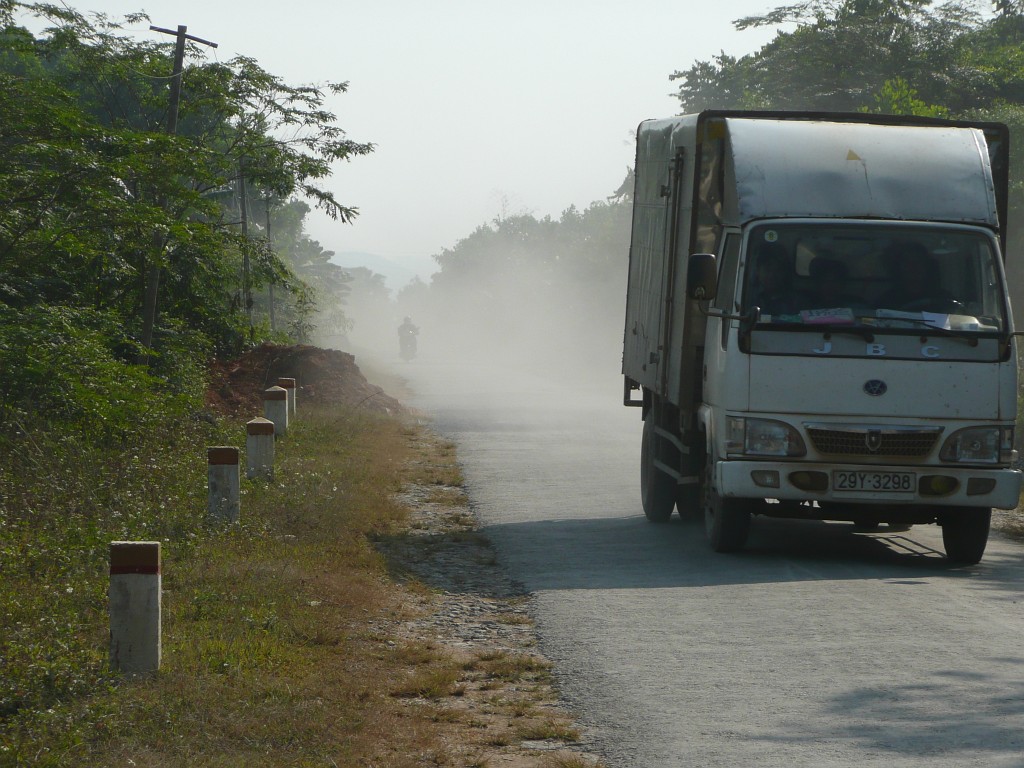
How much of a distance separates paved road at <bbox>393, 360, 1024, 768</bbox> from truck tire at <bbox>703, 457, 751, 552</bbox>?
0.16m

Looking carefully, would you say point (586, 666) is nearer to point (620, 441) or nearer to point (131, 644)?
point (131, 644)

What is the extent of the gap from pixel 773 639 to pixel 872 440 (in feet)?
8.73

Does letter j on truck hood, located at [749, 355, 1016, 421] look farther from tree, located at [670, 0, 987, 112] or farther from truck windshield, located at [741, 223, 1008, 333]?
tree, located at [670, 0, 987, 112]

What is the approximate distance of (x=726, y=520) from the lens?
32.7ft

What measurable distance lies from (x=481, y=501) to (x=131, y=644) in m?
7.98

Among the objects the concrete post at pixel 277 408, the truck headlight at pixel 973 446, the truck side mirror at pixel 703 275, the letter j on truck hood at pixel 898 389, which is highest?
the truck side mirror at pixel 703 275

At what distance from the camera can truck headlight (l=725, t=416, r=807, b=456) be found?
9.44m

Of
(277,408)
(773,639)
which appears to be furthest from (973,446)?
(277,408)

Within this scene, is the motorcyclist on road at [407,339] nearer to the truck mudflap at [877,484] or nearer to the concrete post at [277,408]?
the concrete post at [277,408]

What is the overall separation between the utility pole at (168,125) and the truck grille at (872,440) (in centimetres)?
1350

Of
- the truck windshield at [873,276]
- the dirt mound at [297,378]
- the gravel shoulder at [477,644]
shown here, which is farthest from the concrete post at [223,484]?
the dirt mound at [297,378]

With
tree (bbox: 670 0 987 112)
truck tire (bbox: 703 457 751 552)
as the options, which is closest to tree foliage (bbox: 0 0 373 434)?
truck tire (bbox: 703 457 751 552)

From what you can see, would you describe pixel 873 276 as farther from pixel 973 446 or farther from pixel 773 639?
pixel 773 639

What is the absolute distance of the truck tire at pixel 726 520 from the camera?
32.5 feet
